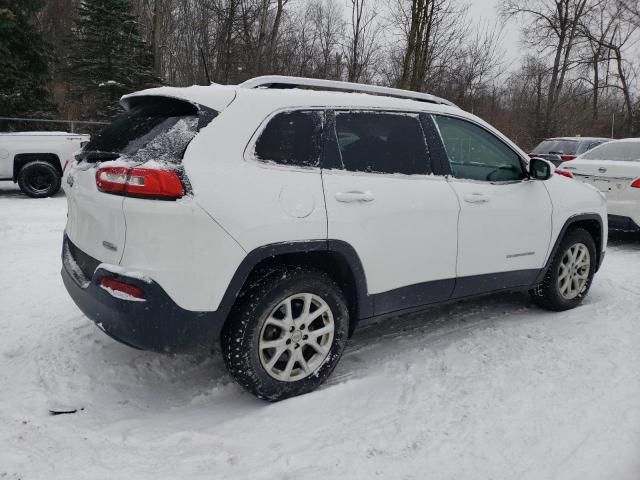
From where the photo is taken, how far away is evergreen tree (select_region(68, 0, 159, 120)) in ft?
74.8

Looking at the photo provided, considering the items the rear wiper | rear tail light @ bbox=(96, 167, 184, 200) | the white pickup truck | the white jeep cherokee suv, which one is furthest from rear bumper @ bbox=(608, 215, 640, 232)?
the white pickup truck

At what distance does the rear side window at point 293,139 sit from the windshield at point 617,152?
21.2 ft

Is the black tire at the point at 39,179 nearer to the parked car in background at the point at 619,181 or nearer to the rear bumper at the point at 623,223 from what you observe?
the parked car in background at the point at 619,181

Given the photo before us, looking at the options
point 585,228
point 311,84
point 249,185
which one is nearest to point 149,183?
point 249,185

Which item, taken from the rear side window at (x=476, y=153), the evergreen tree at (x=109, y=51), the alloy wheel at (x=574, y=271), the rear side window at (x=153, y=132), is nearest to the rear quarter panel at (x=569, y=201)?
the alloy wheel at (x=574, y=271)

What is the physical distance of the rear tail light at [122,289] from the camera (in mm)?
2471

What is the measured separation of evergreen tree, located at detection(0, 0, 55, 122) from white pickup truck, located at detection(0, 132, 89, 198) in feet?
26.9

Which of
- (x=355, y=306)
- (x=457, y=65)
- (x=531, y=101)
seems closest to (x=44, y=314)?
(x=355, y=306)

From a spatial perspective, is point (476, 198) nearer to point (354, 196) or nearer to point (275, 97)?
point (354, 196)

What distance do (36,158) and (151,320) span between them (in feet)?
28.5

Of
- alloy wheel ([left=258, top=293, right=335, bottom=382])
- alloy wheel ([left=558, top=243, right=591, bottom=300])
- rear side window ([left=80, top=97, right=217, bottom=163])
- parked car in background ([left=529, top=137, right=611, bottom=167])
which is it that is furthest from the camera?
parked car in background ([left=529, top=137, right=611, bottom=167])

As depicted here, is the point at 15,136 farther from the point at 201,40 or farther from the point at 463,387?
the point at 201,40

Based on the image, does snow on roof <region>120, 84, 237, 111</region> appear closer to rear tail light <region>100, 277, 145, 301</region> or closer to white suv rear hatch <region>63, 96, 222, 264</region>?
white suv rear hatch <region>63, 96, 222, 264</region>

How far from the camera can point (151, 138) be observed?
2.68 metres
